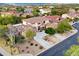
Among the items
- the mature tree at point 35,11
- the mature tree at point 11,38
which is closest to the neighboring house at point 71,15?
the mature tree at point 35,11

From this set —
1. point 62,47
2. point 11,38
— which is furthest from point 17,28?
point 62,47

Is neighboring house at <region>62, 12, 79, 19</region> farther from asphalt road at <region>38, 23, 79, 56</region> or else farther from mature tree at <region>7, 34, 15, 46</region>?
mature tree at <region>7, 34, 15, 46</region>

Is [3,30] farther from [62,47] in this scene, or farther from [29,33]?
[62,47]

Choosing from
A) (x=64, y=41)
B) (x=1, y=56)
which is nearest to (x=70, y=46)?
(x=64, y=41)

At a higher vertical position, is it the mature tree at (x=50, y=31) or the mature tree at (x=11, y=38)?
the mature tree at (x=50, y=31)

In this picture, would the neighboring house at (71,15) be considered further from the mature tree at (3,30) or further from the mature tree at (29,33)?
the mature tree at (3,30)
